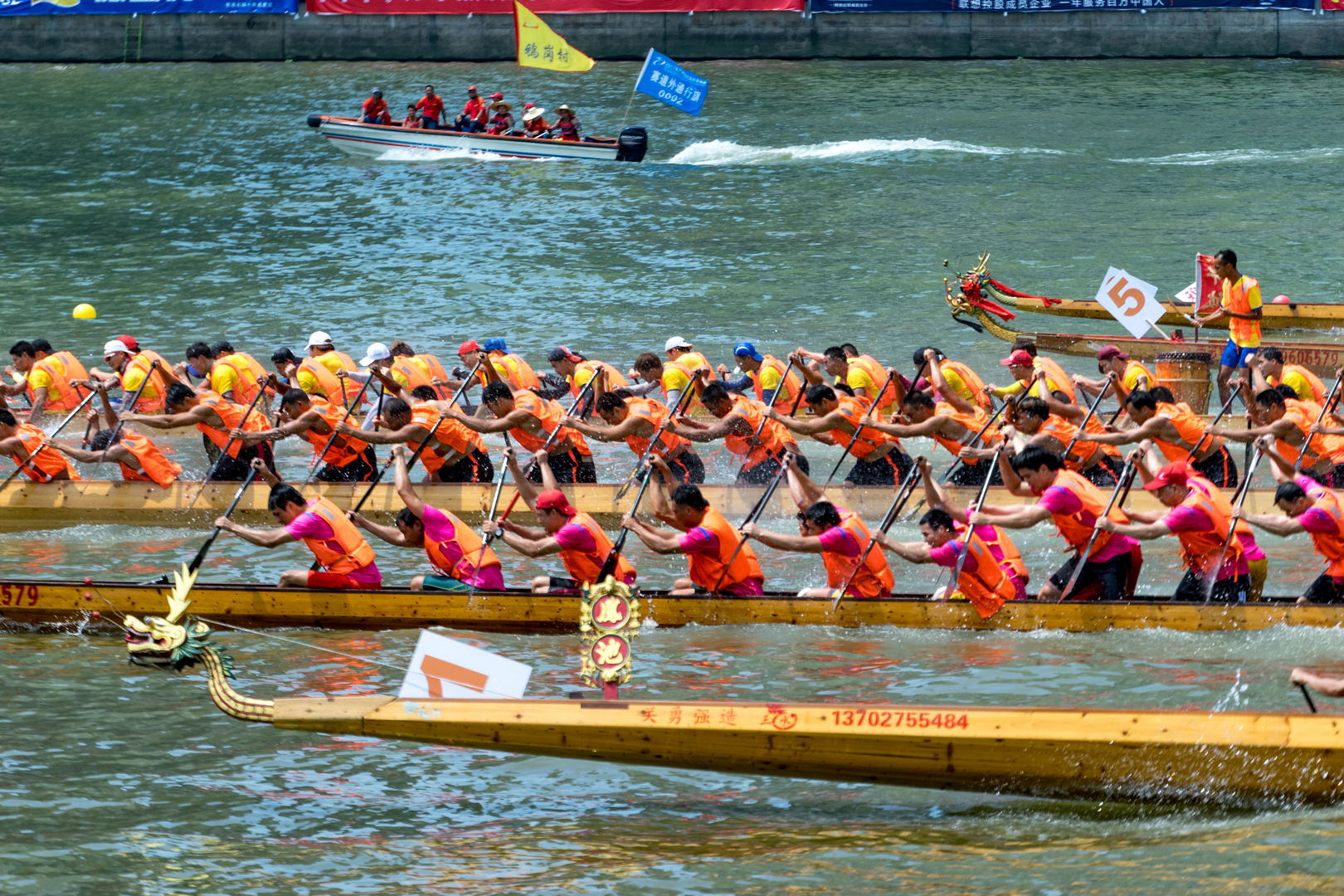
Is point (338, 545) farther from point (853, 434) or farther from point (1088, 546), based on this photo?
point (1088, 546)

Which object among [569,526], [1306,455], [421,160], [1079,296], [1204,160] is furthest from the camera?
[421,160]

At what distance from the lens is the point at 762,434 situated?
15336mm

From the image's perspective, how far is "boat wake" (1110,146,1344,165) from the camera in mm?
34656

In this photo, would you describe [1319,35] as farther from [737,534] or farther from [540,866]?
[540,866]

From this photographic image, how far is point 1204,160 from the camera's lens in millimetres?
34938

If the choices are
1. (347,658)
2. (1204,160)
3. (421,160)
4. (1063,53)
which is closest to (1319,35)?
(1063,53)

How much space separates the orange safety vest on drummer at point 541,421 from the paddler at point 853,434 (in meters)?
2.04

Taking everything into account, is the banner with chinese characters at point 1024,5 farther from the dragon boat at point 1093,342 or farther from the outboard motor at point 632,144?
the dragon boat at point 1093,342

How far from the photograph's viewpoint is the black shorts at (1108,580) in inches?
478

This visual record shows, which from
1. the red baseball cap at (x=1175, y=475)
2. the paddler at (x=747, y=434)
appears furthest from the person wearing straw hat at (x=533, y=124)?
the red baseball cap at (x=1175, y=475)

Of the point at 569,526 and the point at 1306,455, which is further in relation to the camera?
the point at 1306,455

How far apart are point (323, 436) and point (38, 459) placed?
2886 mm

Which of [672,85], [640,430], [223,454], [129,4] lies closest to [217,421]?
[223,454]

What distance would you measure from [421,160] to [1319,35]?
2373 cm
